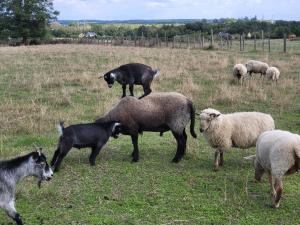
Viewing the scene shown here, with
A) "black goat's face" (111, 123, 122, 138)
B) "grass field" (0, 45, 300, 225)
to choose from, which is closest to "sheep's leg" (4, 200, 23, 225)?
"grass field" (0, 45, 300, 225)

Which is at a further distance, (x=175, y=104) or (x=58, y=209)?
(x=175, y=104)

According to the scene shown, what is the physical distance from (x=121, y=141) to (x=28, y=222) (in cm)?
434

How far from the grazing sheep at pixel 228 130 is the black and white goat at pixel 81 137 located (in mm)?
1850

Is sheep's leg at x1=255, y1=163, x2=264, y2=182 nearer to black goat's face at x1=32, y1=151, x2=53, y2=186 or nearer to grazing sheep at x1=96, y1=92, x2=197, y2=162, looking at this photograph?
grazing sheep at x1=96, y1=92, x2=197, y2=162

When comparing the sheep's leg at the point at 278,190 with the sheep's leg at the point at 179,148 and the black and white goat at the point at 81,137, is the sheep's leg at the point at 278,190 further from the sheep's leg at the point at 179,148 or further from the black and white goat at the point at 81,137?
the black and white goat at the point at 81,137

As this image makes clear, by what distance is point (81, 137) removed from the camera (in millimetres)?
8375

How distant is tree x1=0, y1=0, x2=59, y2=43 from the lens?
58781 mm

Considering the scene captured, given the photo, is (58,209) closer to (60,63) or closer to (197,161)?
(197,161)

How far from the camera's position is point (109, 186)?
7.43 m

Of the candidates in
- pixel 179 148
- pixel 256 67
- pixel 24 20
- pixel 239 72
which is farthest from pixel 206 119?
pixel 24 20

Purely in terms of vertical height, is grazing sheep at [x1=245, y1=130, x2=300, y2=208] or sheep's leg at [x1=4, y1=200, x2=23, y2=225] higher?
grazing sheep at [x1=245, y1=130, x2=300, y2=208]

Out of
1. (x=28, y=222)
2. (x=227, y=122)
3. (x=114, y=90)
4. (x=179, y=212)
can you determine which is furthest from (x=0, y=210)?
(x=114, y=90)

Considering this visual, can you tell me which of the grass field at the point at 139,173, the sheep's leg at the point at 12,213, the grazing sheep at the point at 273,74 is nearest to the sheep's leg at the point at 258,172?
the grass field at the point at 139,173

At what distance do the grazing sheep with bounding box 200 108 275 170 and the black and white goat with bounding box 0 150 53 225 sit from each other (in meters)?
3.29
